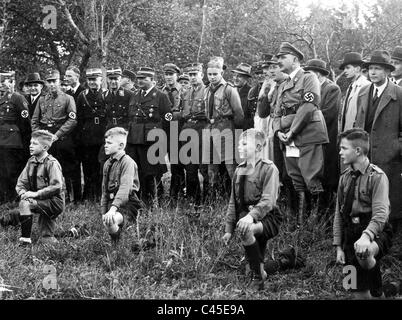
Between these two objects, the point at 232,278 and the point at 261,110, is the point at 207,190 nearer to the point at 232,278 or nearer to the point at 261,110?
the point at 261,110

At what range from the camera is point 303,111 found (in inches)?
266

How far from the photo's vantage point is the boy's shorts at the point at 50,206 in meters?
6.73

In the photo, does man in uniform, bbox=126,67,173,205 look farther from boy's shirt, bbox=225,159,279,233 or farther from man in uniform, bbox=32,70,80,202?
boy's shirt, bbox=225,159,279,233

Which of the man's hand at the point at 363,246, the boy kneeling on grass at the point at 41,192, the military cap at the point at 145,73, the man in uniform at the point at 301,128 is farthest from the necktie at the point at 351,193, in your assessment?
the military cap at the point at 145,73

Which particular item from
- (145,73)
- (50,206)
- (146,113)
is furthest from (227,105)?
(50,206)

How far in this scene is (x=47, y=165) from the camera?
22.5 feet

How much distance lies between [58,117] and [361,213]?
17.5 feet

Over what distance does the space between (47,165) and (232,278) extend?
2.67 metres

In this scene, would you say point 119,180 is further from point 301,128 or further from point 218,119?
point 218,119

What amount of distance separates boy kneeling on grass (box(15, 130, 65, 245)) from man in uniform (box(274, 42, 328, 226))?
2613mm

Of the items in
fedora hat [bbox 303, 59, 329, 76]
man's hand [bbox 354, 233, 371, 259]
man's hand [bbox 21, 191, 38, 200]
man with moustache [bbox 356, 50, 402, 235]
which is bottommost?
man's hand [bbox 354, 233, 371, 259]

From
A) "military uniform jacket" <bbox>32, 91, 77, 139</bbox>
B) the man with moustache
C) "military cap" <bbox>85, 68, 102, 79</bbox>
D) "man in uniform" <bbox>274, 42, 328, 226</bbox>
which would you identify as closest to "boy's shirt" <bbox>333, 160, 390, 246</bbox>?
the man with moustache

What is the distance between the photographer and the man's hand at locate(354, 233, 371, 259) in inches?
182
